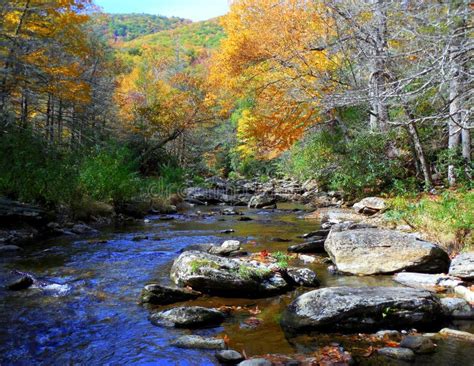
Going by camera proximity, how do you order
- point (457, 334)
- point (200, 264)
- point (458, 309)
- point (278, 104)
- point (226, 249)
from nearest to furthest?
point (457, 334)
point (458, 309)
point (200, 264)
point (226, 249)
point (278, 104)

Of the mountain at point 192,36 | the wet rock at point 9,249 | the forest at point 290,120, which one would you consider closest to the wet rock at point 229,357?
the forest at point 290,120

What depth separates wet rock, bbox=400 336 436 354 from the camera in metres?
3.45

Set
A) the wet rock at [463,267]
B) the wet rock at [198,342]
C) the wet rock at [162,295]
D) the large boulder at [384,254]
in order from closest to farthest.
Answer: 1. the wet rock at [198,342]
2. the wet rock at [162,295]
3. the wet rock at [463,267]
4. the large boulder at [384,254]

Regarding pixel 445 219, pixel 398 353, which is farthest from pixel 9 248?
pixel 445 219

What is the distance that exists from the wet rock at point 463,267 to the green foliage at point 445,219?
0.65 m

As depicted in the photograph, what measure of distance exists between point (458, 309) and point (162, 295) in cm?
322

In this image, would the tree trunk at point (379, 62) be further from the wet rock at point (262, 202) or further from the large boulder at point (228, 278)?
the wet rock at point (262, 202)

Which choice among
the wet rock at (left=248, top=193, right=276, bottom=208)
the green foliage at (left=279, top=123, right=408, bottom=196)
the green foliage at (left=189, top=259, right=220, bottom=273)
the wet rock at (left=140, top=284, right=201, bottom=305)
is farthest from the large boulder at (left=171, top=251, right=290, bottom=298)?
the wet rock at (left=248, top=193, right=276, bottom=208)

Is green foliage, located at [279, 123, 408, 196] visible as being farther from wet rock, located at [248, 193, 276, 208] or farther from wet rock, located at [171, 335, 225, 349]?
wet rock, located at [171, 335, 225, 349]

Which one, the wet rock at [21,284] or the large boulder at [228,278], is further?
the wet rock at [21,284]

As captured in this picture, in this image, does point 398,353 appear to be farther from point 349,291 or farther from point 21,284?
point 21,284

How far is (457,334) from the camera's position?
374 cm

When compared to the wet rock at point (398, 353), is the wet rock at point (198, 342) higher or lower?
higher

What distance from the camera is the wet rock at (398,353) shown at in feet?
11.0
